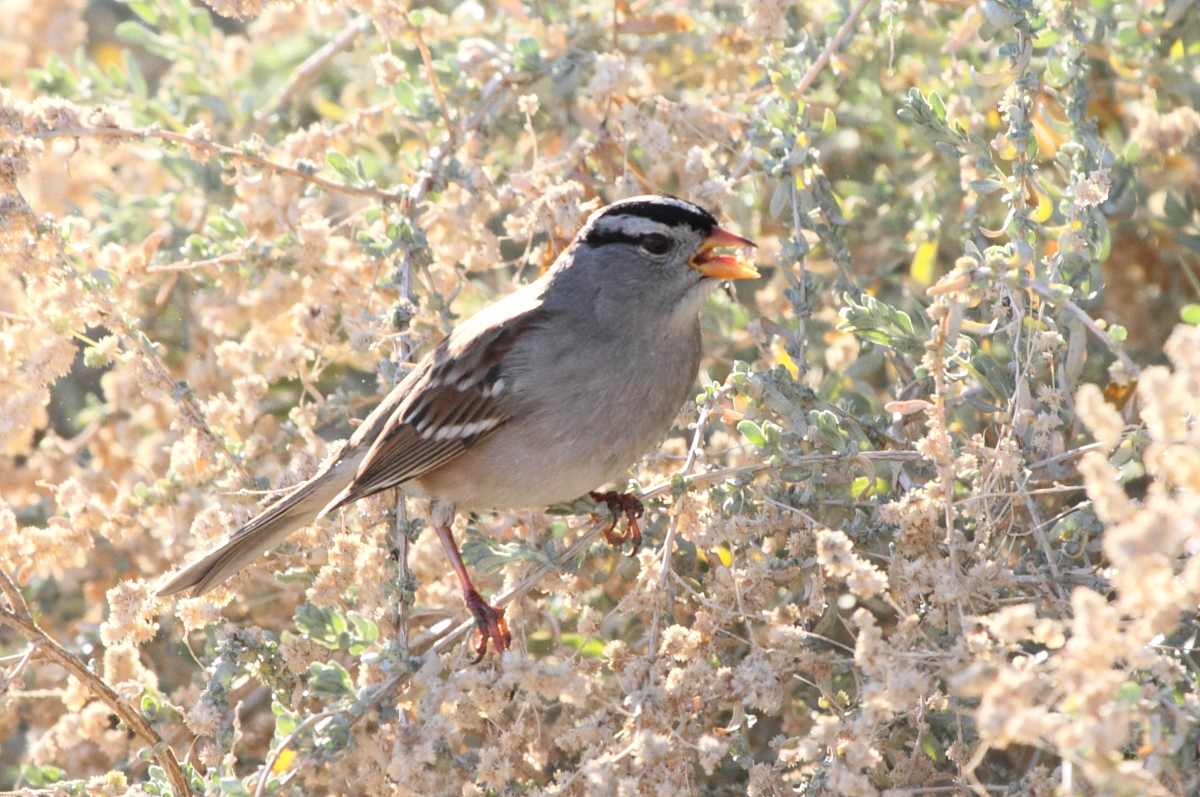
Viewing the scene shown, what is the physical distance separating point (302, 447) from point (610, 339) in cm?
A: 102

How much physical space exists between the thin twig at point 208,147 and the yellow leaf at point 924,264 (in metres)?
1.67

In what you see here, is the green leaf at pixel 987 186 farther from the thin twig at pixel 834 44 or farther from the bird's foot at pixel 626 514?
the bird's foot at pixel 626 514

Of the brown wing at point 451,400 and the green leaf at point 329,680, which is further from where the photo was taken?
the brown wing at point 451,400

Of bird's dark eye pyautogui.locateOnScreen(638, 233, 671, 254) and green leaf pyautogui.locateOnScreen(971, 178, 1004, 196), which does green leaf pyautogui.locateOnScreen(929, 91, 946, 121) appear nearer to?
green leaf pyautogui.locateOnScreen(971, 178, 1004, 196)

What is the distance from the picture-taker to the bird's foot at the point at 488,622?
309 centimetres

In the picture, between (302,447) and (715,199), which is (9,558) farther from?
(715,199)

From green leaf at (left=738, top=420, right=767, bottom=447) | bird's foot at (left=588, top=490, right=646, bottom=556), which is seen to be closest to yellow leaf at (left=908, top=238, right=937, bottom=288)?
bird's foot at (left=588, top=490, right=646, bottom=556)

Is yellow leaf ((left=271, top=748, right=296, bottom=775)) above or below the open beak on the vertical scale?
below

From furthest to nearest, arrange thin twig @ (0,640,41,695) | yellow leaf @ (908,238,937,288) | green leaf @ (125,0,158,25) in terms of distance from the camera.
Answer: green leaf @ (125,0,158,25) → yellow leaf @ (908,238,937,288) → thin twig @ (0,640,41,695)

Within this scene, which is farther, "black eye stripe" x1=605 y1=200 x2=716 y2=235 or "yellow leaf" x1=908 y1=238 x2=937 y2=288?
"yellow leaf" x1=908 y1=238 x2=937 y2=288

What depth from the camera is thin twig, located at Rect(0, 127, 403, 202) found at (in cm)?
299

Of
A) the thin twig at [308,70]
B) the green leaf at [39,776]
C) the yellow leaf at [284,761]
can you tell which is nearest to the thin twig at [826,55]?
the thin twig at [308,70]

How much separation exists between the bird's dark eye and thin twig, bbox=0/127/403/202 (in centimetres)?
73

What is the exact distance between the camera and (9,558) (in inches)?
116
